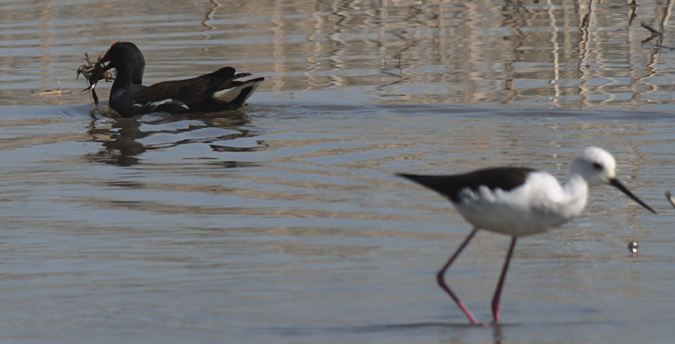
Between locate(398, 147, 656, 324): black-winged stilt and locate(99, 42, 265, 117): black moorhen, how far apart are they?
6.57m

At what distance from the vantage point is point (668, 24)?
52.9 feet

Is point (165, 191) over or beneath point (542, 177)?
beneath

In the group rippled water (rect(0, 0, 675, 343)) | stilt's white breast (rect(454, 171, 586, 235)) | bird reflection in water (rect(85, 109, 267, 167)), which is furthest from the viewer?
bird reflection in water (rect(85, 109, 267, 167))

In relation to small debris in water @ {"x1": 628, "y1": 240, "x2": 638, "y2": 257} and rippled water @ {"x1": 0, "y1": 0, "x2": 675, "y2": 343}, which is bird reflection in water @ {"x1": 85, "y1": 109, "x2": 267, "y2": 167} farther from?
small debris in water @ {"x1": 628, "y1": 240, "x2": 638, "y2": 257}

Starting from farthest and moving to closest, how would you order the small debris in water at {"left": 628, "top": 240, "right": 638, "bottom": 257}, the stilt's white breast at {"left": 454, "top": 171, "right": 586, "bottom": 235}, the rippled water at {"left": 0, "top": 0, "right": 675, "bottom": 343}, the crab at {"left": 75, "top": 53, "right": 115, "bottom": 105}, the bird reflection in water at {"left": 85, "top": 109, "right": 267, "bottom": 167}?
1. the crab at {"left": 75, "top": 53, "right": 115, "bottom": 105}
2. the bird reflection in water at {"left": 85, "top": 109, "right": 267, "bottom": 167}
3. the small debris in water at {"left": 628, "top": 240, "right": 638, "bottom": 257}
4. the rippled water at {"left": 0, "top": 0, "right": 675, "bottom": 343}
5. the stilt's white breast at {"left": 454, "top": 171, "right": 586, "bottom": 235}

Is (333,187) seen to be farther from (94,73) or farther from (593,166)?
(94,73)

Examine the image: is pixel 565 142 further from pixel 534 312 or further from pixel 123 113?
pixel 123 113

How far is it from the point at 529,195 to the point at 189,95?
279 inches

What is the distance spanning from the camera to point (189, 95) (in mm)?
11898

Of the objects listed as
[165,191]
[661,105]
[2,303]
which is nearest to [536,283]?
[2,303]

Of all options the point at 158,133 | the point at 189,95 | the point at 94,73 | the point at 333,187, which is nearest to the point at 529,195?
the point at 333,187

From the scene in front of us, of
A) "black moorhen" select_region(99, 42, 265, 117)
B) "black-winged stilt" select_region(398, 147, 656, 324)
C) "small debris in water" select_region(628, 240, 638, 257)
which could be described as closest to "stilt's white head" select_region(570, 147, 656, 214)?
"black-winged stilt" select_region(398, 147, 656, 324)

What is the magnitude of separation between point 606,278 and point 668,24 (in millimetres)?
11010

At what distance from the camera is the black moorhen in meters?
11.8
